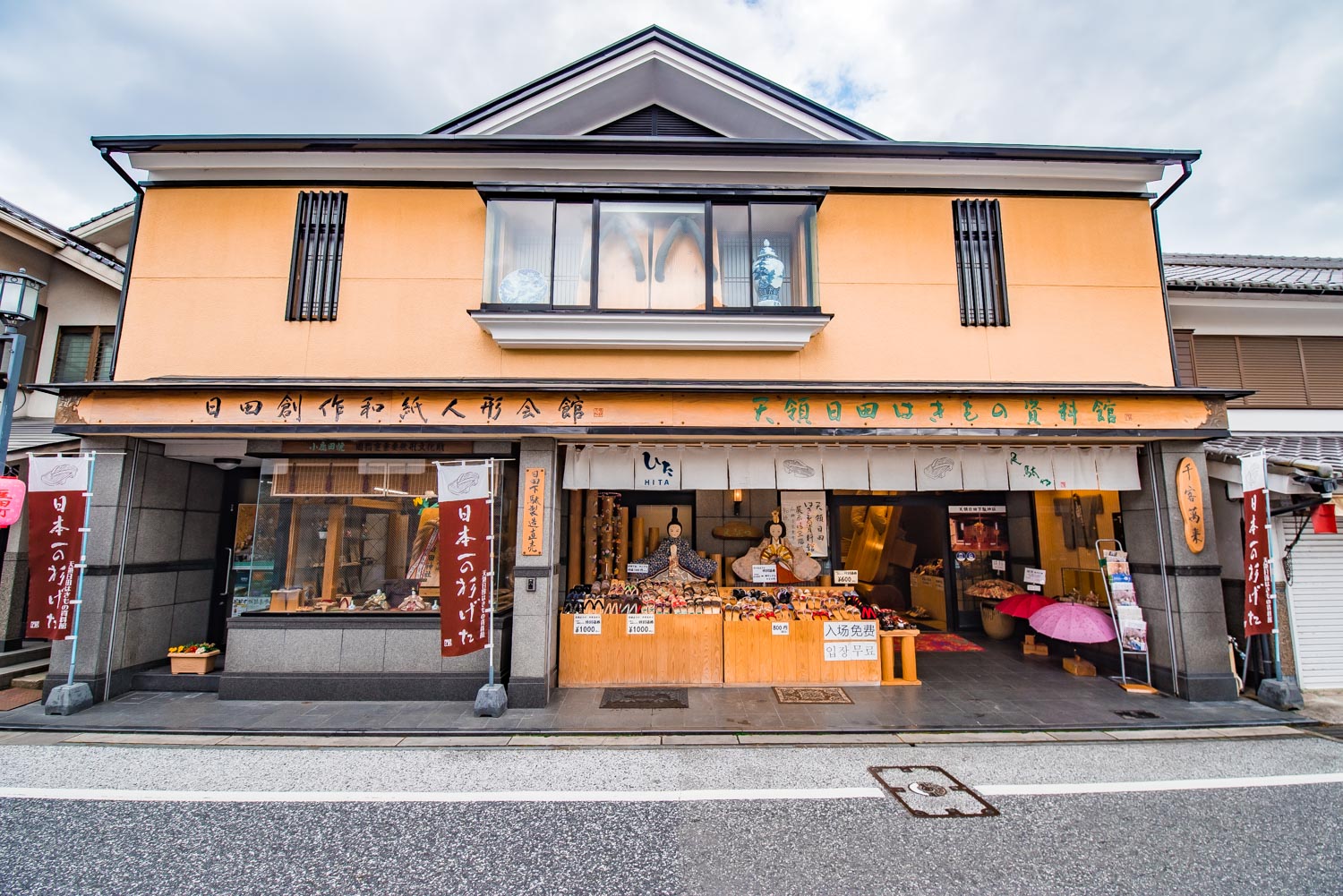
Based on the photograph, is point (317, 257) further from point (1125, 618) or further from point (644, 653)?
point (1125, 618)

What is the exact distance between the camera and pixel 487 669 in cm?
855

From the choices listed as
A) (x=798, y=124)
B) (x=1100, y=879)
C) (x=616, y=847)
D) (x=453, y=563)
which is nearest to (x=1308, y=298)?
(x=798, y=124)

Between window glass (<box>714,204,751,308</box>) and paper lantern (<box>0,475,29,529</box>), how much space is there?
9916mm

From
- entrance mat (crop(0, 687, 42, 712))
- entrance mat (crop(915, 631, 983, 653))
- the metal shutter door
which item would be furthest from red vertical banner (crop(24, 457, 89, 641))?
the metal shutter door

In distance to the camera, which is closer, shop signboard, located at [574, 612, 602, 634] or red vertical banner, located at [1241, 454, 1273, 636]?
red vertical banner, located at [1241, 454, 1273, 636]

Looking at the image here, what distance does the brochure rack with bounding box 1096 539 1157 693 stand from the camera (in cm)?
884

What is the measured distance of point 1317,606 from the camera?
8.86 metres

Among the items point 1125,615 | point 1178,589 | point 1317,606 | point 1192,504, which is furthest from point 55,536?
point 1317,606

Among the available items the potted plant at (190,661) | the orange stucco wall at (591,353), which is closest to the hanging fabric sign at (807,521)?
the orange stucco wall at (591,353)

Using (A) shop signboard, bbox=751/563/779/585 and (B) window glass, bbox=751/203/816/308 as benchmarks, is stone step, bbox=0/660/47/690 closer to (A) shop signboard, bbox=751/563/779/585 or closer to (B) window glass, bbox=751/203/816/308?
(A) shop signboard, bbox=751/563/779/585

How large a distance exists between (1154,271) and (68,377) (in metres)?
22.0

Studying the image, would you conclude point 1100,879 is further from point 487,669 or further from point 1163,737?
point 487,669

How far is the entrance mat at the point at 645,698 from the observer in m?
8.17

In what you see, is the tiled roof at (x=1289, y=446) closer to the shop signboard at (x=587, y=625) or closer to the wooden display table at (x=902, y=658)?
the wooden display table at (x=902, y=658)
